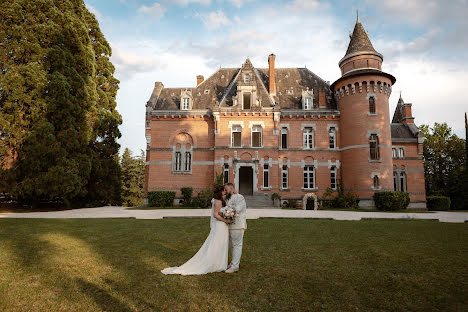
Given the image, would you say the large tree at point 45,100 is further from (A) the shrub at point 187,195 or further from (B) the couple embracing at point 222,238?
(B) the couple embracing at point 222,238

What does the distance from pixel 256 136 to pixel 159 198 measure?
11.2 m

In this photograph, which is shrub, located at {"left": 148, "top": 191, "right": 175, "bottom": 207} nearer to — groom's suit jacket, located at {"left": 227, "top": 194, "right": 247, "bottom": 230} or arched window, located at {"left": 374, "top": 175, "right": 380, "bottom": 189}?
arched window, located at {"left": 374, "top": 175, "right": 380, "bottom": 189}

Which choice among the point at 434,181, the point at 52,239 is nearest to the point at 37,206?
the point at 52,239

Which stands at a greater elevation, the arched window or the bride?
the arched window

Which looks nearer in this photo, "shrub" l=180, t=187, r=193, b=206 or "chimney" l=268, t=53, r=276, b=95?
"shrub" l=180, t=187, r=193, b=206

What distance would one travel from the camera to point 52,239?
860 centimetres

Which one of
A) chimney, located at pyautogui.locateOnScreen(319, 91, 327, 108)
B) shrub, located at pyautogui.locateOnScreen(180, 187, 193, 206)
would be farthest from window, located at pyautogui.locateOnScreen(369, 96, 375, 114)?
shrub, located at pyautogui.locateOnScreen(180, 187, 193, 206)

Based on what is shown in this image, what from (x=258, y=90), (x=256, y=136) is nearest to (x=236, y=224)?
(x=256, y=136)

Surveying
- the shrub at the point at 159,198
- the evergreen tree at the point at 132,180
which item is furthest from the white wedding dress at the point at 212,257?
the evergreen tree at the point at 132,180

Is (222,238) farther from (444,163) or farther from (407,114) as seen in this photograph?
(444,163)

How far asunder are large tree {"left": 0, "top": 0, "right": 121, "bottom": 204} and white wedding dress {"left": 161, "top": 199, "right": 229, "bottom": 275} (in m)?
17.5

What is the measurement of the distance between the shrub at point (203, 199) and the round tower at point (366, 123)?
13.2 m

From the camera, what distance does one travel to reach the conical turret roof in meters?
27.0

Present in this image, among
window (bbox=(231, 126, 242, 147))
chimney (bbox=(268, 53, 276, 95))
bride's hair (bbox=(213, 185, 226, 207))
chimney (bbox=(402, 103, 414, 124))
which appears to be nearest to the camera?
bride's hair (bbox=(213, 185, 226, 207))
